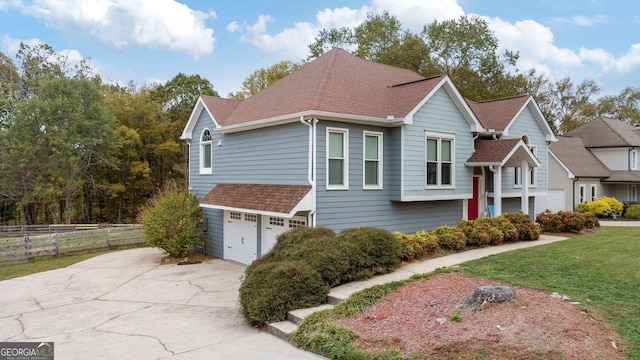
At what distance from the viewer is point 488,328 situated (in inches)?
219

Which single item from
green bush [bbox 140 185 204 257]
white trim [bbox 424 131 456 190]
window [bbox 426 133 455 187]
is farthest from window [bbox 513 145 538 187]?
green bush [bbox 140 185 204 257]

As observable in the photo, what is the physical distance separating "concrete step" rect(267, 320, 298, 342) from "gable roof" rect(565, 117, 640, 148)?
99.4 feet

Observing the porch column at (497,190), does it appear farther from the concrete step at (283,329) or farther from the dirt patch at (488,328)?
the concrete step at (283,329)

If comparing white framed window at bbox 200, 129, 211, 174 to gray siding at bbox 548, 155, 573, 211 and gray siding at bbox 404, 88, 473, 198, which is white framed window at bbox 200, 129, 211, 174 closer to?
gray siding at bbox 404, 88, 473, 198

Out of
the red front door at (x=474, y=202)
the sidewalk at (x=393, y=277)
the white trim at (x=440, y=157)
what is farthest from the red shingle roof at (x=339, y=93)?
the red front door at (x=474, y=202)

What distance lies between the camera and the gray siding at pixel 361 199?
1146 cm

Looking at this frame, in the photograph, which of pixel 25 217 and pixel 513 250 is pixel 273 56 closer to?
pixel 25 217

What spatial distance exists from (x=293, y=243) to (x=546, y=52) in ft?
96.8

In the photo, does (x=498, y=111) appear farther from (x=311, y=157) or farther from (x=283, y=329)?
(x=283, y=329)

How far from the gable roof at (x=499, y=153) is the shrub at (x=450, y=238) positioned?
3.13 meters

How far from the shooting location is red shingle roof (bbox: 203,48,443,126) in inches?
475

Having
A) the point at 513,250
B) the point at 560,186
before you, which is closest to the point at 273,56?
the point at 560,186

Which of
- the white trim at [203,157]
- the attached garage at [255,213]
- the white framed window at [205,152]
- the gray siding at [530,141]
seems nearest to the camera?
the attached garage at [255,213]

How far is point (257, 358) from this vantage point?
5.77 metres
